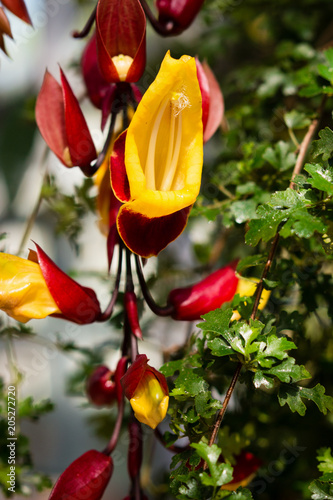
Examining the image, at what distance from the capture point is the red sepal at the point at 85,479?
489mm

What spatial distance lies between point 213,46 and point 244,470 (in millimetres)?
782

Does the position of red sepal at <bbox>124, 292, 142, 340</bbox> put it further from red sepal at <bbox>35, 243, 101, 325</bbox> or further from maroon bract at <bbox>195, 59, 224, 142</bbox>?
maroon bract at <bbox>195, 59, 224, 142</bbox>

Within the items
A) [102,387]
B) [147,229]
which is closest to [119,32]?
[147,229]

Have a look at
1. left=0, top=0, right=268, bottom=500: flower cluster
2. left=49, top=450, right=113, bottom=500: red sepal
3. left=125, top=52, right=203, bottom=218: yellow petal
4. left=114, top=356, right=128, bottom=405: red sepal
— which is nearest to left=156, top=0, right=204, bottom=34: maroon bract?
left=0, top=0, right=268, bottom=500: flower cluster

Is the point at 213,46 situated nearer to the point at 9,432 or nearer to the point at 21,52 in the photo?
the point at 21,52

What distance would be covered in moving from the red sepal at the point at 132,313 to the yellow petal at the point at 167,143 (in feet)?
0.40

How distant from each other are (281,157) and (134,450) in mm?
412

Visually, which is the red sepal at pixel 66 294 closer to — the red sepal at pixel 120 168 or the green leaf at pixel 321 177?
the red sepal at pixel 120 168

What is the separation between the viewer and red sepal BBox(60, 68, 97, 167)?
1.71 ft

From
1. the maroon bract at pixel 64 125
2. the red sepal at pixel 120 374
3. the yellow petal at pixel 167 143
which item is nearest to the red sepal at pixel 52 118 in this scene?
the maroon bract at pixel 64 125

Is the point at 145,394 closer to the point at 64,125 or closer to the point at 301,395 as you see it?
the point at 301,395

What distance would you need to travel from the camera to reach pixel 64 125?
57cm

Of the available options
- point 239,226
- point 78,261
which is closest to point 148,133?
point 239,226

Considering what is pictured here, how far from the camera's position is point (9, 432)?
69 centimetres
